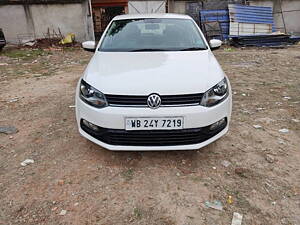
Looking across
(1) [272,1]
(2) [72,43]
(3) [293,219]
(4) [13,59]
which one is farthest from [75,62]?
(1) [272,1]

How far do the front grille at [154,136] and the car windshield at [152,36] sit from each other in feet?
4.04

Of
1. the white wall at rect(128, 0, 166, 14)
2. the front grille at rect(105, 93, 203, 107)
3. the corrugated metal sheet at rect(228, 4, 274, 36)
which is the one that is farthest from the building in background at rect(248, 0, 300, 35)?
the front grille at rect(105, 93, 203, 107)

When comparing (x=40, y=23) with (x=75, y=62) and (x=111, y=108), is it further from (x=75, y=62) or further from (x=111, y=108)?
(x=111, y=108)

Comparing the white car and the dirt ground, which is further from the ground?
the white car

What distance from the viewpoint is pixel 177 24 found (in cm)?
352

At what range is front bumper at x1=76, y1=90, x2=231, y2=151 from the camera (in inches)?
83.0

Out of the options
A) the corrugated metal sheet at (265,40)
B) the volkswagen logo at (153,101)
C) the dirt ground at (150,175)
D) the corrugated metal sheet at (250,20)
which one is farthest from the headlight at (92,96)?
the corrugated metal sheet at (250,20)

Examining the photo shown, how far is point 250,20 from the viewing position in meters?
10.8

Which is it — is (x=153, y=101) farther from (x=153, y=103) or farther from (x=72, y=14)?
(x=72, y=14)

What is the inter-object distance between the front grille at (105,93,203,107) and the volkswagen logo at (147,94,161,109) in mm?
32

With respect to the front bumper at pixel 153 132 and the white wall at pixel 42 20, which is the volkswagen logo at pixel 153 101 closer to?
the front bumper at pixel 153 132

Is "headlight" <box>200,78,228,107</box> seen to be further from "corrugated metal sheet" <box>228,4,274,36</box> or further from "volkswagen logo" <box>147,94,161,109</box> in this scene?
"corrugated metal sheet" <box>228,4,274,36</box>

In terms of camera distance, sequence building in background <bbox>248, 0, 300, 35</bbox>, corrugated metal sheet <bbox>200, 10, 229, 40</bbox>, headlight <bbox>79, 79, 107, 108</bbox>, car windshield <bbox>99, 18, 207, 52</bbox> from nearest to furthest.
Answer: headlight <bbox>79, 79, 107, 108</bbox>
car windshield <bbox>99, 18, 207, 52</bbox>
corrugated metal sheet <bbox>200, 10, 229, 40</bbox>
building in background <bbox>248, 0, 300, 35</bbox>

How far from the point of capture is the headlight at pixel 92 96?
7.23 ft
